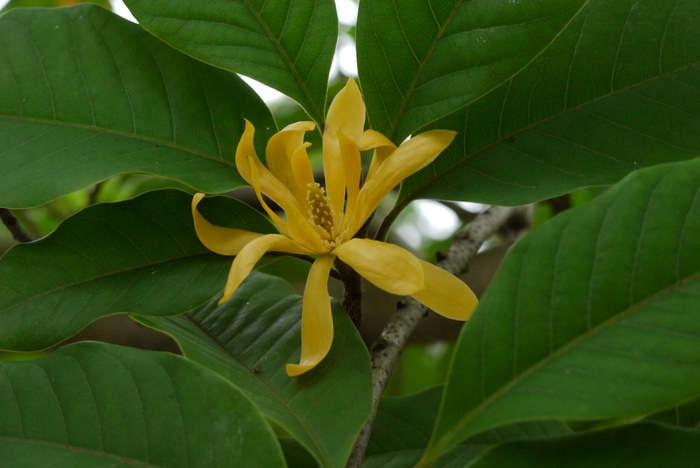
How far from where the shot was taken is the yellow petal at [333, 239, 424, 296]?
0.76m

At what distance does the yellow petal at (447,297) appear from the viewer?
84cm

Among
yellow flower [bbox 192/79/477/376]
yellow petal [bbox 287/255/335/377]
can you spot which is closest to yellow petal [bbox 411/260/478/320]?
yellow flower [bbox 192/79/477/376]

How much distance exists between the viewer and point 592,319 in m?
0.69

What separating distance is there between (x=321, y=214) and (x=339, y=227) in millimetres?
32

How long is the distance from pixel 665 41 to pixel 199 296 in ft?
2.29

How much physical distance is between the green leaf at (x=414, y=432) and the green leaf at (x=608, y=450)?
25 cm

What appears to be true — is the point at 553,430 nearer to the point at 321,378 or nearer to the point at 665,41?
the point at 321,378

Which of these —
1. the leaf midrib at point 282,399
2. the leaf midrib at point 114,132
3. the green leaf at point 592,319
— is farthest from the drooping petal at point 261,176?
the green leaf at point 592,319

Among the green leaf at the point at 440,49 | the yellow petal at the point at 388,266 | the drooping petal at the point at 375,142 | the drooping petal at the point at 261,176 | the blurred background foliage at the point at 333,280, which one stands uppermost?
the green leaf at the point at 440,49

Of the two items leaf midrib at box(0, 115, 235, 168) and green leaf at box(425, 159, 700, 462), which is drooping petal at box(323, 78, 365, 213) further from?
green leaf at box(425, 159, 700, 462)

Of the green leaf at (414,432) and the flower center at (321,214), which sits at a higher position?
the flower center at (321,214)

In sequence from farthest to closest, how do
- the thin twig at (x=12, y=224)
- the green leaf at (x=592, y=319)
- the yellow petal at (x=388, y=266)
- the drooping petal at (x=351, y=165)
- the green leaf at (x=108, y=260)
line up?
1. the thin twig at (x=12, y=224)
2. the green leaf at (x=108, y=260)
3. the drooping petal at (x=351, y=165)
4. the yellow petal at (x=388, y=266)
5. the green leaf at (x=592, y=319)

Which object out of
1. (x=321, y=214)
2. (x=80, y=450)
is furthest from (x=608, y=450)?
(x=80, y=450)

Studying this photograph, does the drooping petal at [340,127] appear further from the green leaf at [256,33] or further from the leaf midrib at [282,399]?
the leaf midrib at [282,399]
